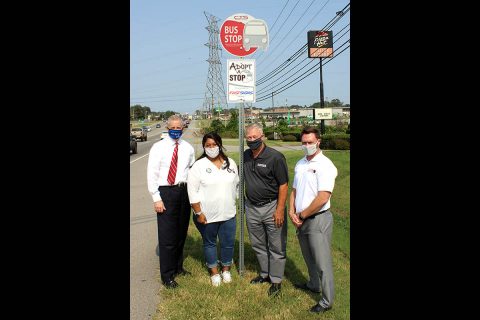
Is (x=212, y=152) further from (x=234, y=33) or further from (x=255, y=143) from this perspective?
(x=234, y=33)

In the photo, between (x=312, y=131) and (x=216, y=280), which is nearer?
(x=312, y=131)

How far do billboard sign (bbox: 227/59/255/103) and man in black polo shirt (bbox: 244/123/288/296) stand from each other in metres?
0.46

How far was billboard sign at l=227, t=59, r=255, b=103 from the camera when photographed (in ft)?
16.6

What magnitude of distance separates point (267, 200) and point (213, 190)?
2.17 ft

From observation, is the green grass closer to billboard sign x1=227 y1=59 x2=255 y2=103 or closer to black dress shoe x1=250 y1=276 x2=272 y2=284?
black dress shoe x1=250 y1=276 x2=272 y2=284

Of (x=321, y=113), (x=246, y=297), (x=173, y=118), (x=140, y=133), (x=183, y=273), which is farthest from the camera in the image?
(x=321, y=113)

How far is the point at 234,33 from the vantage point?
16.3 ft

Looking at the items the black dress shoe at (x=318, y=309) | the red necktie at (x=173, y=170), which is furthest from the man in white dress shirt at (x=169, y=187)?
the black dress shoe at (x=318, y=309)

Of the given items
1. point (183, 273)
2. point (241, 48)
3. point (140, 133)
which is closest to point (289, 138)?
point (140, 133)

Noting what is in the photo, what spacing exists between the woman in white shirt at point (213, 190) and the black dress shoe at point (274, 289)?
71 cm

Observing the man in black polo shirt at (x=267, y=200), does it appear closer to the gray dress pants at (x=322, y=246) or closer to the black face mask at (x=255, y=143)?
the black face mask at (x=255, y=143)

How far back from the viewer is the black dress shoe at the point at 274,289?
469 cm
